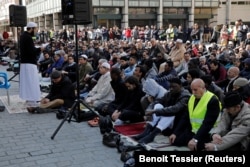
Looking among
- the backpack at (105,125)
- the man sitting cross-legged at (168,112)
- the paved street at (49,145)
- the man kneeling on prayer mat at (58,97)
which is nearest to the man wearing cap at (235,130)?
the man sitting cross-legged at (168,112)

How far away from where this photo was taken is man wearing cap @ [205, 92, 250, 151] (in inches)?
185

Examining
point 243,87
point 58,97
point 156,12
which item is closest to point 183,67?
point 58,97

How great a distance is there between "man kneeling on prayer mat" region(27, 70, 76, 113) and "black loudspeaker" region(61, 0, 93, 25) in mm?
2018

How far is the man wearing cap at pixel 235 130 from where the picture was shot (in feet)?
15.5

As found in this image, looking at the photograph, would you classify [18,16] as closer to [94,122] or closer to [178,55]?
[178,55]

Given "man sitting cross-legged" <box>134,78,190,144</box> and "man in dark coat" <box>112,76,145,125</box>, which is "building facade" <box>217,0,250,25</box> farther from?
"man sitting cross-legged" <box>134,78,190,144</box>

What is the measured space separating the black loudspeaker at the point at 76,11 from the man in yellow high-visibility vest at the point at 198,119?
8.40ft

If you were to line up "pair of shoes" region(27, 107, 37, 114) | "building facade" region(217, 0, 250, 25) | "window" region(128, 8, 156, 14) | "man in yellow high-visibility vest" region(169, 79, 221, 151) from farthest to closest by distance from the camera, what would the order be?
1. "building facade" region(217, 0, 250, 25)
2. "window" region(128, 8, 156, 14)
3. "pair of shoes" region(27, 107, 37, 114)
4. "man in yellow high-visibility vest" region(169, 79, 221, 151)

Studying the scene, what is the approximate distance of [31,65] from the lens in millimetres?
8320

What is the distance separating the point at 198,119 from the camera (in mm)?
5426

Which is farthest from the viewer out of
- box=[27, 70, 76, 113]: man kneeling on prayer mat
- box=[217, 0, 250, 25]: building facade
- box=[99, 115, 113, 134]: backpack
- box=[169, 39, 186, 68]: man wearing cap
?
box=[217, 0, 250, 25]: building facade

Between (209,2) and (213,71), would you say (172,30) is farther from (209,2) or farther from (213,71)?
(209,2)

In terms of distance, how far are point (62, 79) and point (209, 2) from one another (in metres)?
34.6

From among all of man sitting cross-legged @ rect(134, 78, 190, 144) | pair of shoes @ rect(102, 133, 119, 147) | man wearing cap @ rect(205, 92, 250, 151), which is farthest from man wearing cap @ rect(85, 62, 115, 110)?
man wearing cap @ rect(205, 92, 250, 151)
